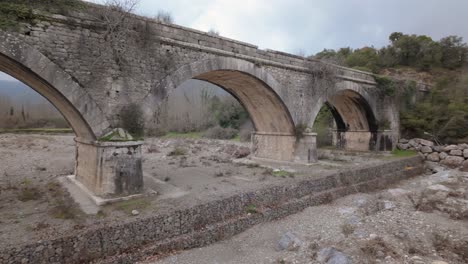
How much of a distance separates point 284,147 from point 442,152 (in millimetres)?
8849

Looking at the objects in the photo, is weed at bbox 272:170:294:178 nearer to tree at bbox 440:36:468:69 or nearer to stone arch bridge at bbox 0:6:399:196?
stone arch bridge at bbox 0:6:399:196

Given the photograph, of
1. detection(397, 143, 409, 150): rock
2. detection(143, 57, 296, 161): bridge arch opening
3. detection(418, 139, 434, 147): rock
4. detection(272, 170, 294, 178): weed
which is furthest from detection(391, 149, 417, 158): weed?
detection(272, 170, 294, 178): weed

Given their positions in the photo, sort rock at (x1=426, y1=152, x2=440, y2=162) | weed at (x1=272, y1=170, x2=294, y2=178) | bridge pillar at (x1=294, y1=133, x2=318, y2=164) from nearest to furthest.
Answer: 1. weed at (x1=272, y1=170, x2=294, y2=178)
2. bridge pillar at (x1=294, y1=133, x2=318, y2=164)
3. rock at (x1=426, y1=152, x2=440, y2=162)

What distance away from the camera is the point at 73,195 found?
22.0 ft

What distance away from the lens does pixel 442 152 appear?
14367 millimetres

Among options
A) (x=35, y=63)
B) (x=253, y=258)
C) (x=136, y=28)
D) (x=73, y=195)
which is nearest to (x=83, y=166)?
(x=73, y=195)

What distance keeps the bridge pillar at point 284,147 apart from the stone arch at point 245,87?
263 mm

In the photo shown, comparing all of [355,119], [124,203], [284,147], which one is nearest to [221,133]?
[355,119]

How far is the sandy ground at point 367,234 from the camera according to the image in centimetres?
487

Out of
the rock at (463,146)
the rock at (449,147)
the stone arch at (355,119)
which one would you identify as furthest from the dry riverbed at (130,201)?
the rock at (463,146)

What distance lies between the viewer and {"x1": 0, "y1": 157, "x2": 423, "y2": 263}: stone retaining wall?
4.23 metres

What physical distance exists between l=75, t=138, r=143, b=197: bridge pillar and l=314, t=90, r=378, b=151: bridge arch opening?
10992 millimetres

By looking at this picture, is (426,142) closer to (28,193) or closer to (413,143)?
(413,143)

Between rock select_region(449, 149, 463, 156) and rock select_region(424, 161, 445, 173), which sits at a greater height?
rock select_region(449, 149, 463, 156)
